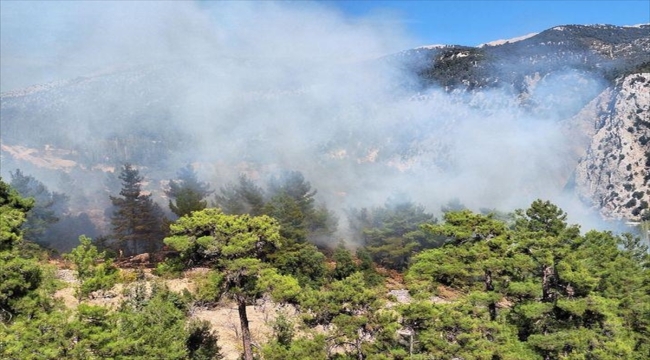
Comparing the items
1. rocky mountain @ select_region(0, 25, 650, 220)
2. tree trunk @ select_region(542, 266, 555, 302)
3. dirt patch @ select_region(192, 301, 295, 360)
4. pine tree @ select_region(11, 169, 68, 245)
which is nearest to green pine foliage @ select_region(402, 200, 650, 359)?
tree trunk @ select_region(542, 266, 555, 302)

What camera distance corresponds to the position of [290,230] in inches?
1289

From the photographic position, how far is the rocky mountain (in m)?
74.8

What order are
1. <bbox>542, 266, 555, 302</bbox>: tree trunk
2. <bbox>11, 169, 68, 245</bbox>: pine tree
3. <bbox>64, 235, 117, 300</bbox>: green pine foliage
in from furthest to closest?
<bbox>11, 169, 68, 245</bbox>: pine tree
<bbox>542, 266, 555, 302</bbox>: tree trunk
<bbox>64, 235, 117, 300</bbox>: green pine foliage

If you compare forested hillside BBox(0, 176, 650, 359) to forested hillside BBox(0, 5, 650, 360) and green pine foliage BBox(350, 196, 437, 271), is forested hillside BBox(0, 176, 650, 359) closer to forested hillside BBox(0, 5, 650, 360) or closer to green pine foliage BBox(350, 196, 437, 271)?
forested hillside BBox(0, 5, 650, 360)

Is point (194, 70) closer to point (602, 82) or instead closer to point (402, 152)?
point (402, 152)

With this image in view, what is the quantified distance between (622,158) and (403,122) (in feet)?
137

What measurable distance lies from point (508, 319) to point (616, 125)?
68.9 metres

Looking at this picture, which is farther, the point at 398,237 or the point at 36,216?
the point at 398,237

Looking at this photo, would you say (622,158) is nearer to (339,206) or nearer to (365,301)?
(339,206)

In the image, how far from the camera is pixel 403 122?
100 m

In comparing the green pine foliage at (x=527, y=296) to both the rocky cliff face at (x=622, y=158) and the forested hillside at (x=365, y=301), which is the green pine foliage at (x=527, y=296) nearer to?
the forested hillside at (x=365, y=301)

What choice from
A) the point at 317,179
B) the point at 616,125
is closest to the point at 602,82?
the point at 616,125

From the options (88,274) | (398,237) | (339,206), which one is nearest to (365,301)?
(88,274)

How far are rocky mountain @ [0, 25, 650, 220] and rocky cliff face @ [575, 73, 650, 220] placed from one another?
0.64ft
